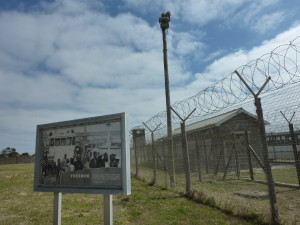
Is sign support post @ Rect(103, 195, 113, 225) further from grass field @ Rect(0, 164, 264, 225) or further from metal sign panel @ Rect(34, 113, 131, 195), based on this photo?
grass field @ Rect(0, 164, 264, 225)

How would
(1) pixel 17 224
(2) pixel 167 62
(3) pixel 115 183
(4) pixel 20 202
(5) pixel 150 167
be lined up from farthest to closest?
(5) pixel 150 167
(2) pixel 167 62
(4) pixel 20 202
(1) pixel 17 224
(3) pixel 115 183

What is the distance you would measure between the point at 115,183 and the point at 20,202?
6.38 m

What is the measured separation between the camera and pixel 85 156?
3986 millimetres

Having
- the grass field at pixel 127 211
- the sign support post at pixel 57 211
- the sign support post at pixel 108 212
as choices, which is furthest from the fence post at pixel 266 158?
the sign support post at pixel 57 211

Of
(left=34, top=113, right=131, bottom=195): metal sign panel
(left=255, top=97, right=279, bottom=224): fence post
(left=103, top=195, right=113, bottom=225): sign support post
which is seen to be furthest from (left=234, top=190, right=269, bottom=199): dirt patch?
(left=34, top=113, right=131, bottom=195): metal sign panel

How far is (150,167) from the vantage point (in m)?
14.8

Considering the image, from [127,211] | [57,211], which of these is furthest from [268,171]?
[57,211]

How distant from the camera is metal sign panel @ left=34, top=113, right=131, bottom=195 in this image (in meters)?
3.71

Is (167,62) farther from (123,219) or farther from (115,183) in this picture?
(115,183)

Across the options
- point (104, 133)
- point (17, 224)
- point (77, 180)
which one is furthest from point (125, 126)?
point (17, 224)

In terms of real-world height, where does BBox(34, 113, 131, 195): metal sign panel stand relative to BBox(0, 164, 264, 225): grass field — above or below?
above

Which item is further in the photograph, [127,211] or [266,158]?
[127,211]

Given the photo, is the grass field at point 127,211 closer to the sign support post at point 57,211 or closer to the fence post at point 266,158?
the fence post at point 266,158

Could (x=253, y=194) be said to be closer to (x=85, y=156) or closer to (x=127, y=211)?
(x=127, y=211)
